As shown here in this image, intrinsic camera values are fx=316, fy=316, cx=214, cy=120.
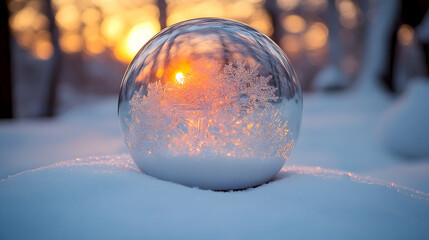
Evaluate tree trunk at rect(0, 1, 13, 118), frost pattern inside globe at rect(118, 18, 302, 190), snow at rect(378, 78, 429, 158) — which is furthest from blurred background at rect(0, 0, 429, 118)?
frost pattern inside globe at rect(118, 18, 302, 190)

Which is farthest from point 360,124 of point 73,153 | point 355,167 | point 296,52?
point 296,52

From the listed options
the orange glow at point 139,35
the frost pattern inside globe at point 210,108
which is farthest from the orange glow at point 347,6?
the frost pattern inside globe at point 210,108

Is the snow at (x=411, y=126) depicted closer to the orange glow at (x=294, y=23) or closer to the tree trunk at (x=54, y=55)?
the tree trunk at (x=54, y=55)

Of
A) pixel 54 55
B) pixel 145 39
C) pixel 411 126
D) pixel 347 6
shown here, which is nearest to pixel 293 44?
pixel 347 6

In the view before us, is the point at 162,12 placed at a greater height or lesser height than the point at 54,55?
greater

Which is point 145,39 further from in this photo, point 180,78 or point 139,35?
point 180,78

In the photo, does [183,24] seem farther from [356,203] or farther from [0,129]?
[0,129]

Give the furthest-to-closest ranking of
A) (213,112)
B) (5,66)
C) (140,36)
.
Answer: (140,36) < (5,66) < (213,112)
